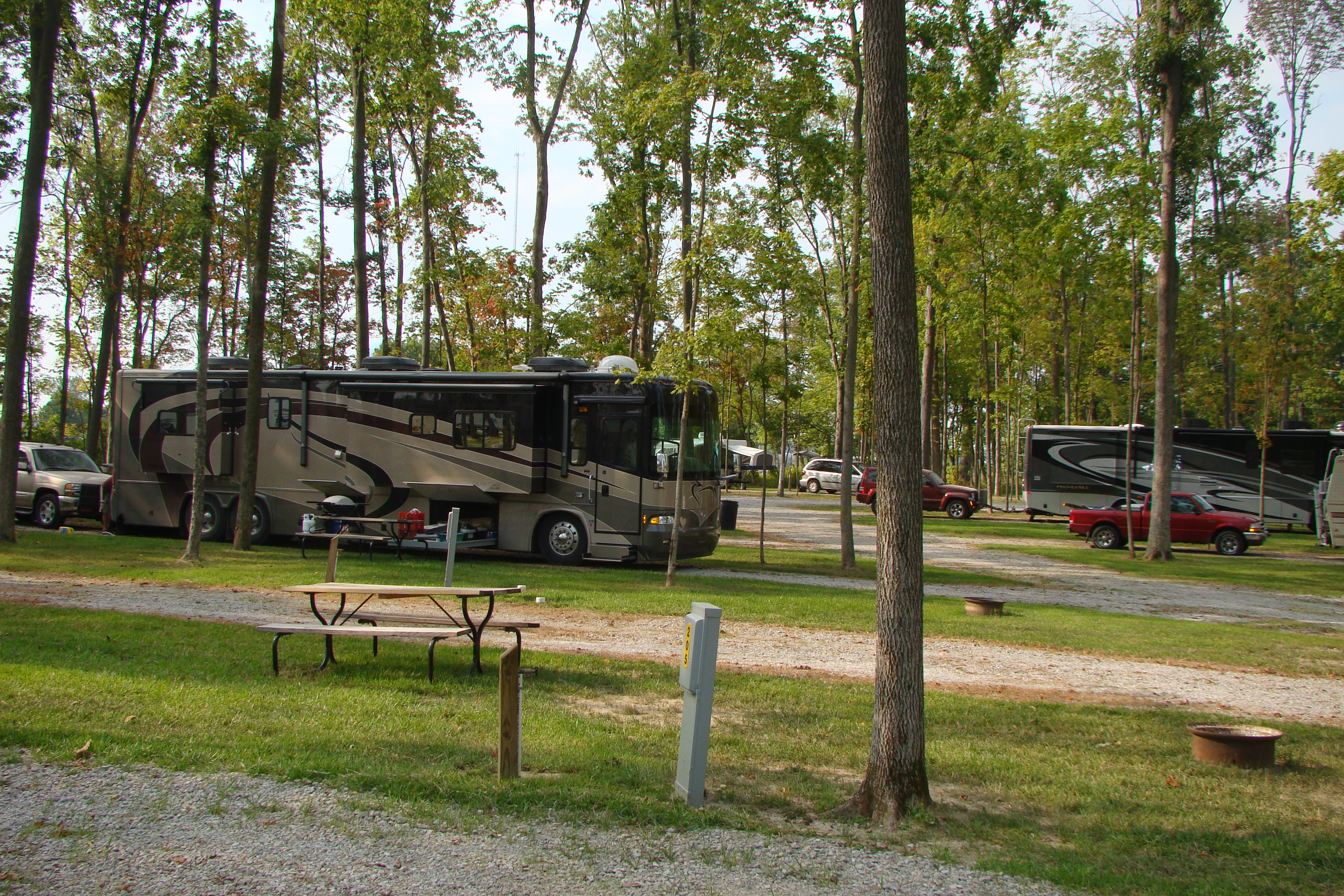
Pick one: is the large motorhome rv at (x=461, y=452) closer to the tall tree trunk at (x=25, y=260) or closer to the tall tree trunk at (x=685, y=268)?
the tall tree trunk at (x=685, y=268)

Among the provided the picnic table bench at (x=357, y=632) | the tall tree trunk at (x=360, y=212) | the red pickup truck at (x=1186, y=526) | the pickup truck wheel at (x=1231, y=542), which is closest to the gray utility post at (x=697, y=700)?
the picnic table bench at (x=357, y=632)

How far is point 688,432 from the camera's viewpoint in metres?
16.2

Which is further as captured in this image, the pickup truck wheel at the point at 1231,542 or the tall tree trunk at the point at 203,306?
the pickup truck wheel at the point at 1231,542

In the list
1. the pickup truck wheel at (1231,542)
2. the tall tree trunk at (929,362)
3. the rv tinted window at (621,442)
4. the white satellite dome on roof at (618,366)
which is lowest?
the pickup truck wheel at (1231,542)

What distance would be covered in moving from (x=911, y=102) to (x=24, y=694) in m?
14.9

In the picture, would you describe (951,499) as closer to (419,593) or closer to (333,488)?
(333,488)

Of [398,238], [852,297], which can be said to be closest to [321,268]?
[398,238]

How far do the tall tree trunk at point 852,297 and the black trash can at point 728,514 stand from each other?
7.27 ft

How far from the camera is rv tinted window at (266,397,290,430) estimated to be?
18062 millimetres

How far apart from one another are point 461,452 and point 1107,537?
18295mm

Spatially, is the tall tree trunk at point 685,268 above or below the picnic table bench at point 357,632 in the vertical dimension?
above

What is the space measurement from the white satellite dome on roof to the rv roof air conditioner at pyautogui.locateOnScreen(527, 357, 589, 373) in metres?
0.43

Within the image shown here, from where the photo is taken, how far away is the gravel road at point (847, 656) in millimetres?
8328

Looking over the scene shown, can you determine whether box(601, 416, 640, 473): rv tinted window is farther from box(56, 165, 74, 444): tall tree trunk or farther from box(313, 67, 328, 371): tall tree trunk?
box(56, 165, 74, 444): tall tree trunk
